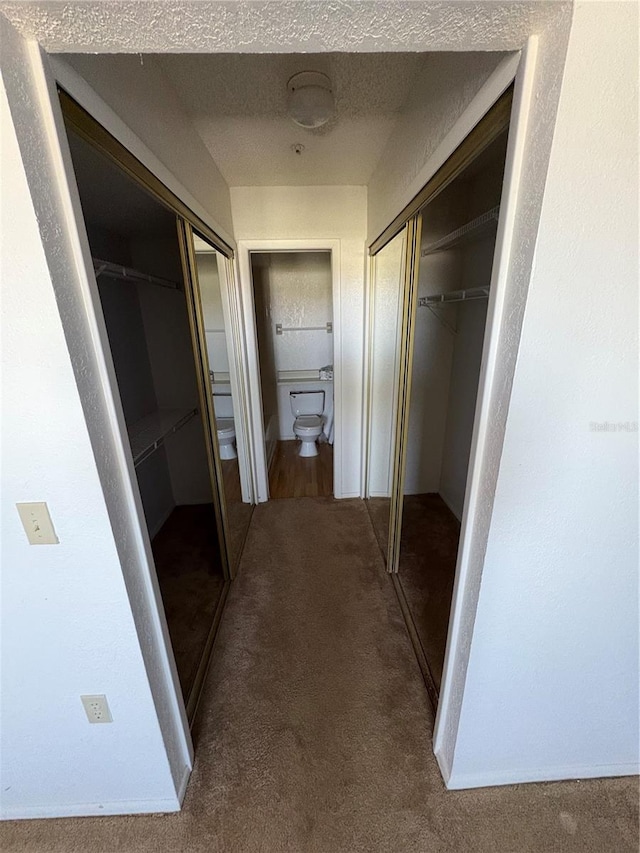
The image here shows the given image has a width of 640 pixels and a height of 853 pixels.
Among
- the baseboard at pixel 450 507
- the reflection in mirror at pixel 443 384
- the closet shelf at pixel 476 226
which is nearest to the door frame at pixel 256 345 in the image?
the reflection in mirror at pixel 443 384

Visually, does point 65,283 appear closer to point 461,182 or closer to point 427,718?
point 427,718

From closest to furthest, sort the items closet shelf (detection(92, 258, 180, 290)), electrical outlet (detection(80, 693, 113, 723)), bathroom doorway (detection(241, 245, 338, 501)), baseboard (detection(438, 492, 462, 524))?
electrical outlet (detection(80, 693, 113, 723)), closet shelf (detection(92, 258, 180, 290)), baseboard (detection(438, 492, 462, 524)), bathroom doorway (detection(241, 245, 338, 501))

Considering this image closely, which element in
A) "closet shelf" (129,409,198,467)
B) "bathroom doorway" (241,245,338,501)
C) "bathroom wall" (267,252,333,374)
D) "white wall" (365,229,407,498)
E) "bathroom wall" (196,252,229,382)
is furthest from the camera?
"bathroom wall" (267,252,333,374)

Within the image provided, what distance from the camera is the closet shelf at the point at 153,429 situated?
194 centimetres

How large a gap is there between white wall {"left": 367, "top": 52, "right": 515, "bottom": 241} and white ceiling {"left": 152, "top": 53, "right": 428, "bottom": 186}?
0.08 metres

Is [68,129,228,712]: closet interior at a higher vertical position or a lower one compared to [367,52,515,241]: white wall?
lower

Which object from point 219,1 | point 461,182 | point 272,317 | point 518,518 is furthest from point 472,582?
point 272,317

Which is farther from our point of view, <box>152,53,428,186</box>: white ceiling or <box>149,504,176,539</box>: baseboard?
<box>149,504,176,539</box>: baseboard

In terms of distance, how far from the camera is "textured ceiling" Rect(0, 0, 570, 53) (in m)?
0.61

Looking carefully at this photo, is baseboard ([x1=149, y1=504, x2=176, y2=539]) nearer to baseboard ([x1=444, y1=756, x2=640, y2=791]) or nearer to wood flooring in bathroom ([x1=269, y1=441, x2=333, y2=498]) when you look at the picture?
wood flooring in bathroom ([x1=269, y1=441, x2=333, y2=498])

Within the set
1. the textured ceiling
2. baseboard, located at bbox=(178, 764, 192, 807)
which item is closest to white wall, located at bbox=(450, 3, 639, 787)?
the textured ceiling

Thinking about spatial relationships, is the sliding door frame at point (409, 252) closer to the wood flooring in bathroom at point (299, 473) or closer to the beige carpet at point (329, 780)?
the beige carpet at point (329, 780)

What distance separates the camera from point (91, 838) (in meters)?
1.14

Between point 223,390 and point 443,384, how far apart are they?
175 cm
